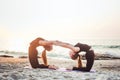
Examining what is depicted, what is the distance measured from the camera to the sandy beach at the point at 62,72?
9.45 ft

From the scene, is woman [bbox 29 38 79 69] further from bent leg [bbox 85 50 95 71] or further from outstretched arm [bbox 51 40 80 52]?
bent leg [bbox 85 50 95 71]

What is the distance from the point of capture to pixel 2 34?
10.5ft

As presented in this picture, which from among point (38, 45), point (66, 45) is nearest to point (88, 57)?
point (66, 45)

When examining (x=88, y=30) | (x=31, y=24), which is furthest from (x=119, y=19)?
(x=31, y=24)

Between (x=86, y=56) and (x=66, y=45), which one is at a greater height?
(x=66, y=45)

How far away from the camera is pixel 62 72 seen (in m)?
2.95

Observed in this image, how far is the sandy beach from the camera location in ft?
9.45

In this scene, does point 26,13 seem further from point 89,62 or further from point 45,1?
point 89,62

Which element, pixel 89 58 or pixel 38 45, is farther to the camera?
pixel 38 45

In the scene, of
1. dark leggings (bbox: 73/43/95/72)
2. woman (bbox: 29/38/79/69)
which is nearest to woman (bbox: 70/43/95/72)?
dark leggings (bbox: 73/43/95/72)

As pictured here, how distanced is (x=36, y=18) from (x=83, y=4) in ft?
1.72

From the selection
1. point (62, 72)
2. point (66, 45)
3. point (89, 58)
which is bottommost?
point (62, 72)

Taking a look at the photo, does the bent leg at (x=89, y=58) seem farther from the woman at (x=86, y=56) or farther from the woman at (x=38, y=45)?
the woman at (x=38, y=45)

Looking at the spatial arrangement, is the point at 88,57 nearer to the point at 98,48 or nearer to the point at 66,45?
the point at 98,48
